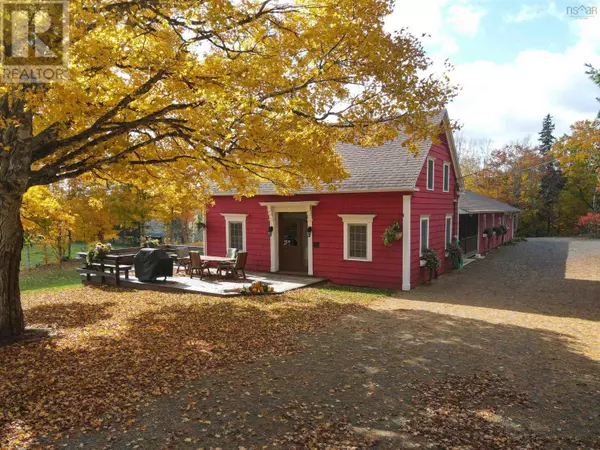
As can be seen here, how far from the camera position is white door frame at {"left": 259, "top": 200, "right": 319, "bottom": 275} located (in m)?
15.1

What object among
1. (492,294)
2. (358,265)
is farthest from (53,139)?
(492,294)

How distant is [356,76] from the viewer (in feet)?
23.8

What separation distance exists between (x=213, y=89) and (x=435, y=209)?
1197cm

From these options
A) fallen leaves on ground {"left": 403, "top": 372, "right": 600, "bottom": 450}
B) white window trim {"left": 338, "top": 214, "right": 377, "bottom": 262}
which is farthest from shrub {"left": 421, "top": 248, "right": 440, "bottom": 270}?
fallen leaves on ground {"left": 403, "top": 372, "right": 600, "bottom": 450}

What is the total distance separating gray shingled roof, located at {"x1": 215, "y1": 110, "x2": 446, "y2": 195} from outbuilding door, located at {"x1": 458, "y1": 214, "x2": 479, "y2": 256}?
25.5ft

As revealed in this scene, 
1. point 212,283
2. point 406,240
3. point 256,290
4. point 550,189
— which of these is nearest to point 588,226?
point 550,189

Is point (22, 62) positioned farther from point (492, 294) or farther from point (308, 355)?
point (492, 294)

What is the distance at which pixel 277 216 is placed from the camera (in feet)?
52.7

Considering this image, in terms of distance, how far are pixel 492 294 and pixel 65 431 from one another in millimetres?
13229

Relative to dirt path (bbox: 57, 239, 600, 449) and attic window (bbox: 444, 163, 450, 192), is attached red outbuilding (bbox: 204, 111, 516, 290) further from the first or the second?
dirt path (bbox: 57, 239, 600, 449)

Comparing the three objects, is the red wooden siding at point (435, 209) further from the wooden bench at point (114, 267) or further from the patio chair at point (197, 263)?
the wooden bench at point (114, 267)

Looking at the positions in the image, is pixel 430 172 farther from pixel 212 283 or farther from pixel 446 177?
pixel 212 283

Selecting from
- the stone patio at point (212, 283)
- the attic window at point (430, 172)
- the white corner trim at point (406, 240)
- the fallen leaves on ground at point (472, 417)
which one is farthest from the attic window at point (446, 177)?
the fallen leaves on ground at point (472, 417)

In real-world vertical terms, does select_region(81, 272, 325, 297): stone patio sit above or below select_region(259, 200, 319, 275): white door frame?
below
